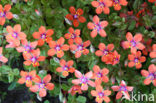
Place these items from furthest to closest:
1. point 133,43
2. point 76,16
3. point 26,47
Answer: point 76,16, point 133,43, point 26,47

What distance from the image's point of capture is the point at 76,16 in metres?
1.81

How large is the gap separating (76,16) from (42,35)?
0.40 m

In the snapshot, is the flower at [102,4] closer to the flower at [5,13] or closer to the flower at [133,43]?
the flower at [133,43]

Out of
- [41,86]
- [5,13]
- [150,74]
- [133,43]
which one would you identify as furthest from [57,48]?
[150,74]

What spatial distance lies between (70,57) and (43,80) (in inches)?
14.5

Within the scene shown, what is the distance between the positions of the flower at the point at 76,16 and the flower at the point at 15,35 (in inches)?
18.5

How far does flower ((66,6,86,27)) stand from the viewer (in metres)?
1.79

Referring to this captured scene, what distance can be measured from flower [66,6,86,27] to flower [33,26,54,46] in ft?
0.94

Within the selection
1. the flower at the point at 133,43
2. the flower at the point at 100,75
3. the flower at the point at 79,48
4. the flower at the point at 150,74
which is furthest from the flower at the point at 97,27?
the flower at the point at 150,74

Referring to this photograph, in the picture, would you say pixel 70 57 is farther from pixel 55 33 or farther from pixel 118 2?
pixel 118 2

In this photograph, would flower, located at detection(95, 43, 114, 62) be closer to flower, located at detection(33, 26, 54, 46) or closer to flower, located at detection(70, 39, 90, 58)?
flower, located at detection(70, 39, 90, 58)

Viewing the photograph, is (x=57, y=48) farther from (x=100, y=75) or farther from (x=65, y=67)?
(x=100, y=75)

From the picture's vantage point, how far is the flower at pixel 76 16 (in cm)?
179

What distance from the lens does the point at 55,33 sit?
1.76 metres
